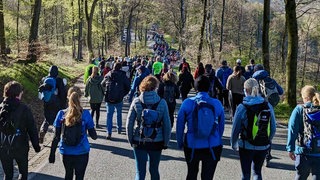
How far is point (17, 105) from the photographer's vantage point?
5523 mm

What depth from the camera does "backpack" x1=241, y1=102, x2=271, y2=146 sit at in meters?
5.57

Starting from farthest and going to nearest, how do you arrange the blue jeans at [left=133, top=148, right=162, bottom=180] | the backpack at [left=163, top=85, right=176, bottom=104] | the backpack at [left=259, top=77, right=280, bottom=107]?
the backpack at [left=163, top=85, right=176, bottom=104], the backpack at [left=259, top=77, right=280, bottom=107], the blue jeans at [left=133, top=148, right=162, bottom=180]

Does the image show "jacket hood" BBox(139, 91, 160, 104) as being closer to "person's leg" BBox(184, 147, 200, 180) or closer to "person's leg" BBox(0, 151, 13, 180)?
"person's leg" BBox(184, 147, 200, 180)

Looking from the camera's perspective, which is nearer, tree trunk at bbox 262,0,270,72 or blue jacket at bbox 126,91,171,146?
blue jacket at bbox 126,91,171,146

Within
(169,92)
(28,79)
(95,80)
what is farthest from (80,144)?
(28,79)

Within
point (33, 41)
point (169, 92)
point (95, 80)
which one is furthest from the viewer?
point (33, 41)

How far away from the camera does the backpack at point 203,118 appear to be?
17.4 feet

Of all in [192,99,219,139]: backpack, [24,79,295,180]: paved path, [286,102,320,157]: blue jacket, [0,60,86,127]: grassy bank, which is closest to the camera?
[192,99,219,139]: backpack

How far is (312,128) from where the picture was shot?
5.50 meters

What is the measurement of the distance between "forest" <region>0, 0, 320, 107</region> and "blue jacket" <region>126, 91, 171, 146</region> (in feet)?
35.1

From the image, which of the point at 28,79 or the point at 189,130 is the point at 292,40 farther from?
the point at 28,79

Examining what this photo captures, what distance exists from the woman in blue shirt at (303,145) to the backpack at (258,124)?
35cm

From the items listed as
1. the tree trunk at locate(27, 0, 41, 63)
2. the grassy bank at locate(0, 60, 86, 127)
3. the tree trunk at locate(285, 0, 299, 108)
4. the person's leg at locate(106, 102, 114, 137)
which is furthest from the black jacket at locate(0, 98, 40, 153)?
the tree trunk at locate(27, 0, 41, 63)

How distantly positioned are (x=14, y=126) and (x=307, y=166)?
13.1ft
